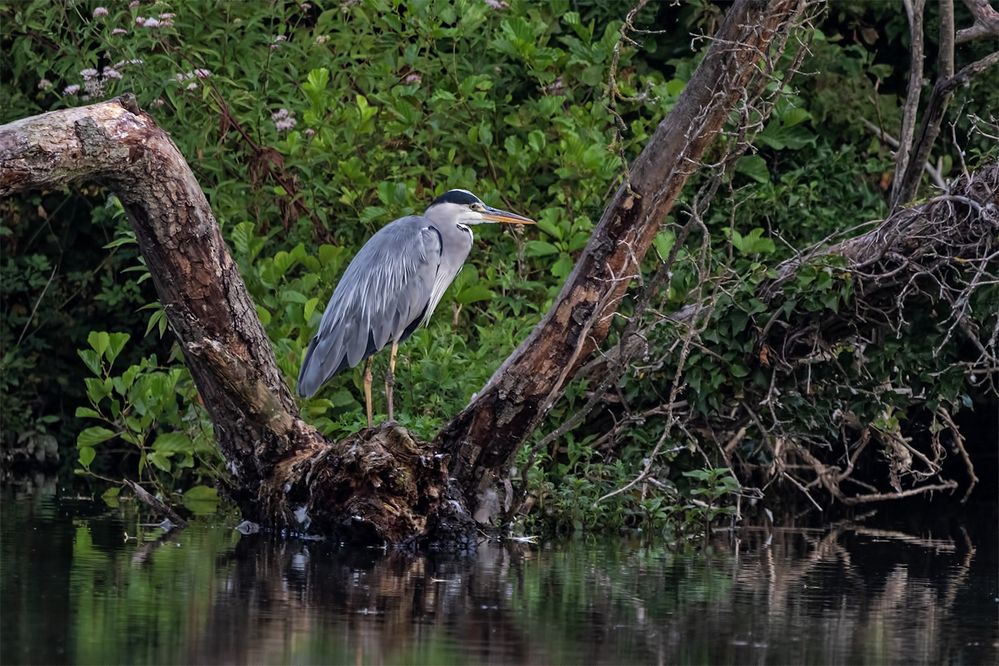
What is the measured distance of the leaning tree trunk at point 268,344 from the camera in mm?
5938

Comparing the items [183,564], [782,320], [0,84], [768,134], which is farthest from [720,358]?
[0,84]

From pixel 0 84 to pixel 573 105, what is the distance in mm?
3598

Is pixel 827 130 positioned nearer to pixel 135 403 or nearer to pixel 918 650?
pixel 135 403

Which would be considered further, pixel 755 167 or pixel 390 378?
pixel 755 167

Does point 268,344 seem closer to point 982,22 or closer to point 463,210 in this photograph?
point 463,210

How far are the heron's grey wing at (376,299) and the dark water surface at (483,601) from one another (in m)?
0.91

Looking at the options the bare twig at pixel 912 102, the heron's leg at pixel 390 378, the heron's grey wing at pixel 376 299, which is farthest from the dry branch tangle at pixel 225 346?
the bare twig at pixel 912 102

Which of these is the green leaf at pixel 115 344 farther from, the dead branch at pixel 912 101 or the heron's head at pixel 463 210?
the dead branch at pixel 912 101

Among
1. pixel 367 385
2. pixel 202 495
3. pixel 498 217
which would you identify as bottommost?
pixel 202 495

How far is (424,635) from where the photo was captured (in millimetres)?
4402

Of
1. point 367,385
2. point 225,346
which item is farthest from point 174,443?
point 225,346

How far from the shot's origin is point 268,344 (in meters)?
6.60

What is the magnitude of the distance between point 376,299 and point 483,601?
261 centimetres

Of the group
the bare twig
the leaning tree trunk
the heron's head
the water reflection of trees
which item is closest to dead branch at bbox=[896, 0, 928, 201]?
the bare twig
